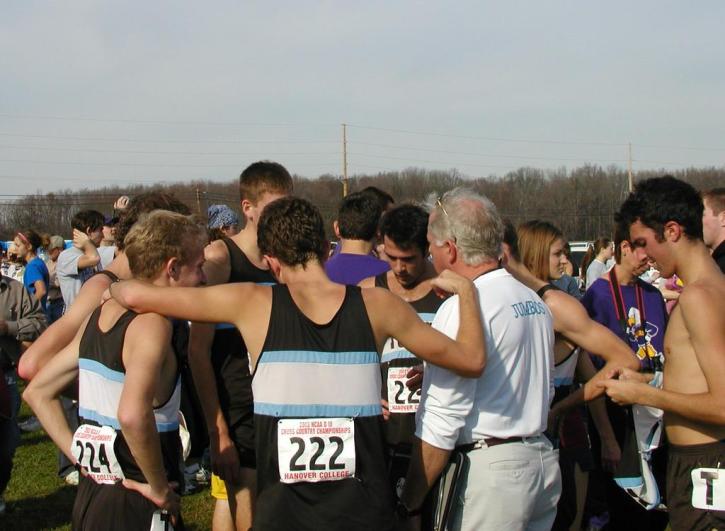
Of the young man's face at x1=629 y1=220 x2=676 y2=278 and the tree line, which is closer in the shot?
the young man's face at x1=629 y1=220 x2=676 y2=278

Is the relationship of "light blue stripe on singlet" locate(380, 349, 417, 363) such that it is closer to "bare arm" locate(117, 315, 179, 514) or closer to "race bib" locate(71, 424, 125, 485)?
"bare arm" locate(117, 315, 179, 514)

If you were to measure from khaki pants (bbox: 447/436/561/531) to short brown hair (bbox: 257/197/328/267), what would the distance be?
102cm

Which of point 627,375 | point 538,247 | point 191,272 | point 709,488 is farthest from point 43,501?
point 709,488

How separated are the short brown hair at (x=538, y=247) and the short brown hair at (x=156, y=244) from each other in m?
2.50

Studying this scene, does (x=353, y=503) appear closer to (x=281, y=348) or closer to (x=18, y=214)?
(x=281, y=348)

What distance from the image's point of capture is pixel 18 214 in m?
45.4

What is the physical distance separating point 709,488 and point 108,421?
2507 mm

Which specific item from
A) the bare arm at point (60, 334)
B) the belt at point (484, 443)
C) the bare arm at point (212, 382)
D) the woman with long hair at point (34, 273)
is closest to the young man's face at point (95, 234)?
the woman with long hair at point (34, 273)

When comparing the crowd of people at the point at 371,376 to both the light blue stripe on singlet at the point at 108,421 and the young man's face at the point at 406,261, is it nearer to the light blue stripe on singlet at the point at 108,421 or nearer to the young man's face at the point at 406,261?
the light blue stripe on singlet at the point at 108,421

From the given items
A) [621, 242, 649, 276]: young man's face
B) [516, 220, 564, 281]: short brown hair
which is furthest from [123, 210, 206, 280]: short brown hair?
[621, 242, 649, 276]: young man's face

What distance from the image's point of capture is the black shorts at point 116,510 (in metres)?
3.23

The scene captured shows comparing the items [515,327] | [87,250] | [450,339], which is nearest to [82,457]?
[450,339]

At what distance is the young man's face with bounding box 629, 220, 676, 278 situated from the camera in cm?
352

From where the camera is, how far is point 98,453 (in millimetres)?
3229
